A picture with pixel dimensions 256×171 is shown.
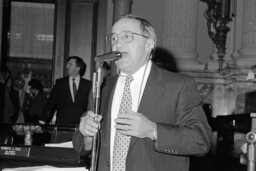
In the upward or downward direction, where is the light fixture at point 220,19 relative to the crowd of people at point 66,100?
upward

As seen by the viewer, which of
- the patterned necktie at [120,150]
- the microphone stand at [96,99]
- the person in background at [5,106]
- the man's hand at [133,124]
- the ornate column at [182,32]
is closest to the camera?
the microphone stand at [96,99]

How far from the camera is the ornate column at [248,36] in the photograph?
32.4 feet

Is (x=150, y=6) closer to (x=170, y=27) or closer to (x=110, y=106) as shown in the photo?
(x=170, y=27)

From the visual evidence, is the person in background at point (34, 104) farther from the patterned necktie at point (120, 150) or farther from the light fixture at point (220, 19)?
the patterned necktie at point (120, 150)

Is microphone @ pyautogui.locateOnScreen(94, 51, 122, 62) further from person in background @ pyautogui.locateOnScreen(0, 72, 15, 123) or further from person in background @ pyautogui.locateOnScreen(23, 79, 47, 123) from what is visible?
person in background @ pyautogui.locateOnScreen(23, 79, 47, 123)

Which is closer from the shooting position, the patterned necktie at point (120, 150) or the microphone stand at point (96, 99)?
the microphone stand at point (96, 99)

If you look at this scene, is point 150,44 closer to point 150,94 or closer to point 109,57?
point 150,94

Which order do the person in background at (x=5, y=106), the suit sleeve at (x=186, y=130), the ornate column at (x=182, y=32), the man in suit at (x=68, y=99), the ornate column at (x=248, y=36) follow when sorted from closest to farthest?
the suit sleeve at (x=186, y=130) → the person in background at (x=5, y=106) → the man in suit at (x=68, y=99) → the ornate column at (x=248, y=36) → the ornate column at (x=182, y=32)

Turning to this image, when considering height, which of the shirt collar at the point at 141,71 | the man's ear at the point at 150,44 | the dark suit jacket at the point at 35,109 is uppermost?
the man's ear at the point at 150,44

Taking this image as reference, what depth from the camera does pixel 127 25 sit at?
9.60 feet

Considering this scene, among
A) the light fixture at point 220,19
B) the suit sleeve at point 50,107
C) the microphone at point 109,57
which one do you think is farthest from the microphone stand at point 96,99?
the light fixture at point 220,19

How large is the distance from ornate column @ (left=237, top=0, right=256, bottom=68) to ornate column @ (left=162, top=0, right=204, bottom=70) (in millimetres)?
788

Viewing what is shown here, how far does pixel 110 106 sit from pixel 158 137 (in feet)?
1.32

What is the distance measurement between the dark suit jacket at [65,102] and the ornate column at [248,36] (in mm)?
3046
